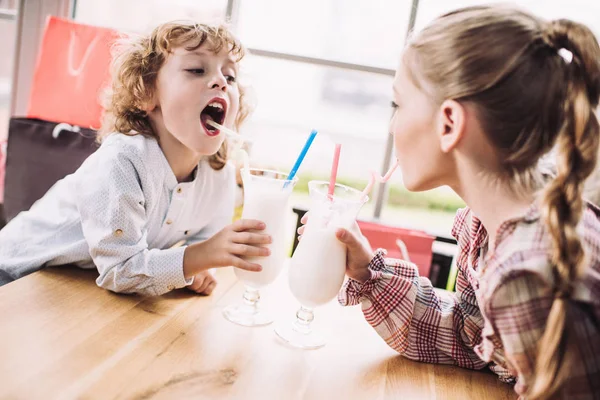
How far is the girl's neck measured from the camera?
0.90 metres

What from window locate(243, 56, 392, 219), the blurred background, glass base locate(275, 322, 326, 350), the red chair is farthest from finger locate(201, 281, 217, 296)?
window locate(243, 56, 392, 219)

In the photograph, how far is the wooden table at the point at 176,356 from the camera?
2.62 feet

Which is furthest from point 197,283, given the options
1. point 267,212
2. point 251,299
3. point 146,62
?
point 146,62

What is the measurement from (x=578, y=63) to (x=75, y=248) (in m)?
1.03

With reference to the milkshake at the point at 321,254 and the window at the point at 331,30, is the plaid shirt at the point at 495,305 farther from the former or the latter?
the window at the point at 331,30

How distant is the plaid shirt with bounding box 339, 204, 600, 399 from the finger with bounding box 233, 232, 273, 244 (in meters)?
0.19

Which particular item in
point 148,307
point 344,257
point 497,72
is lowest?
point 148,307

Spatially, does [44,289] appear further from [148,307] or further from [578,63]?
[578,63]

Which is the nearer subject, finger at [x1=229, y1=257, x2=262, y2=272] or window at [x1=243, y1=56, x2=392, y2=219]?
finger at [x1=229, y1=257, x2=262, y2=272]

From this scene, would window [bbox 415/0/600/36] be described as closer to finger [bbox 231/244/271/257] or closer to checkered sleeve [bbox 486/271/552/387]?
finger [bbox 231/244/271/257]

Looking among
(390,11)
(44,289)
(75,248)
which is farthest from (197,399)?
(390,11)

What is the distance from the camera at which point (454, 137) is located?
89 centimetres

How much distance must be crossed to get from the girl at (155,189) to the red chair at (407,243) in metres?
0.71

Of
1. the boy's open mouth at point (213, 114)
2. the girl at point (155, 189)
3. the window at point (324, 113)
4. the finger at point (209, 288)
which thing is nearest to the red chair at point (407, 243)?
the girl at point (155, 189)
